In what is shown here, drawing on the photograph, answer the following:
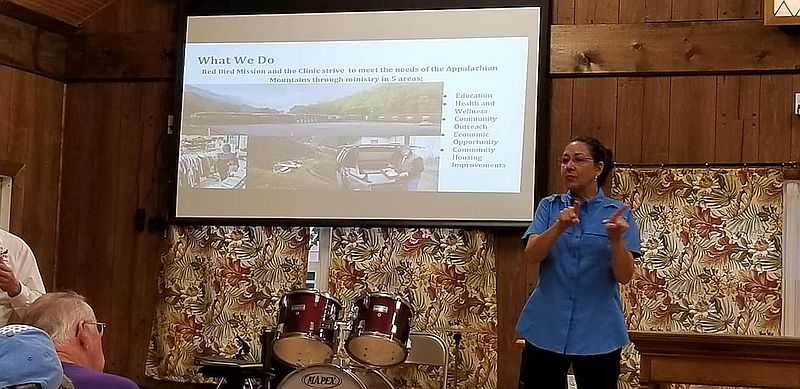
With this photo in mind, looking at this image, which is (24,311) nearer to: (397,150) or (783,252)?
(397,150)

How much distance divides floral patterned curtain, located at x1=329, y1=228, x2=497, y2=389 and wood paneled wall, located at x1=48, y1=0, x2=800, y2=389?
0.37ft

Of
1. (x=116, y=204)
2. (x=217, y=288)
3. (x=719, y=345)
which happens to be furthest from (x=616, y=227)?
(x=116, y=204)

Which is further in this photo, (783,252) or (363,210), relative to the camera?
(363,210)

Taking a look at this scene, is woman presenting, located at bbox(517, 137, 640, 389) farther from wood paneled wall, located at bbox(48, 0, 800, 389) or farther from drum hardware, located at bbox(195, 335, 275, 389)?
wood paneled wall, located at bbox(48, 0, 800, 389)

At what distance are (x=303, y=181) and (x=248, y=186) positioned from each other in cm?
34

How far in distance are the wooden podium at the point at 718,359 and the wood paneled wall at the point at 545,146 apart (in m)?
2.44

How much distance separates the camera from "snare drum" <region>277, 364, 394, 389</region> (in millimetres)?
4906

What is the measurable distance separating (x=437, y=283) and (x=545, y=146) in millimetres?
948

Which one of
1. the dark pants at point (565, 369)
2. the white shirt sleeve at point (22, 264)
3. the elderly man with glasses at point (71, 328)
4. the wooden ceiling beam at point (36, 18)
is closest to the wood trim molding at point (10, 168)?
the wooden ceiling beam at point (36, 18)

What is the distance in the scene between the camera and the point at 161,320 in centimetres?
625

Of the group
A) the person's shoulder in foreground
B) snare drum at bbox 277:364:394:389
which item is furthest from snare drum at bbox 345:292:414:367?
the person's shoulder in foreground

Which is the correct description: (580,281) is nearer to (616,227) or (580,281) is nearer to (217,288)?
(616,227)

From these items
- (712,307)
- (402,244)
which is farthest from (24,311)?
(712,307)

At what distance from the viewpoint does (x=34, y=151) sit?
646 centimetres
